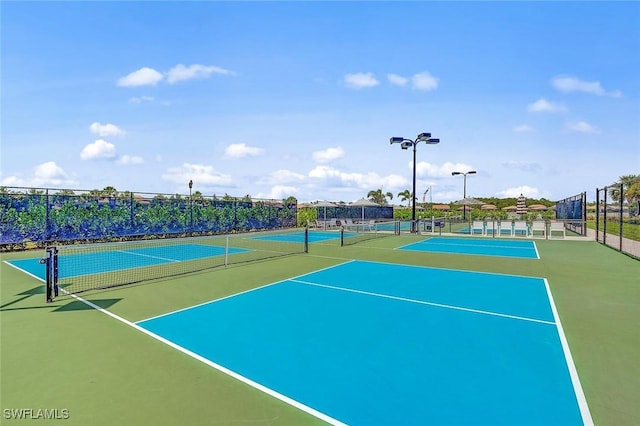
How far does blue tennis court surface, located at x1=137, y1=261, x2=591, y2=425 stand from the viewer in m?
3.02

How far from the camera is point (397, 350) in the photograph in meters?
4.16

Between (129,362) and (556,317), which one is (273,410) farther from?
(556,317)

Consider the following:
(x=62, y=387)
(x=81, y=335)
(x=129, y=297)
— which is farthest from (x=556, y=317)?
(x=129, y=297)

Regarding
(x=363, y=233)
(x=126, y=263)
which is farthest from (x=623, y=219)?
(x=126, y=263)

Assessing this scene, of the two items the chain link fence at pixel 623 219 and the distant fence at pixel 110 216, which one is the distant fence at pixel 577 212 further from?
the distant fence at pixel 110 216

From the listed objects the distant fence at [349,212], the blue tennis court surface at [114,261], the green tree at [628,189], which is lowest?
the blue tennis court surface at [114,261]

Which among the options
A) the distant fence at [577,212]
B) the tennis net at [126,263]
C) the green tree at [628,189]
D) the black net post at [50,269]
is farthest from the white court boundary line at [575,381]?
the distant fence at [577,212]

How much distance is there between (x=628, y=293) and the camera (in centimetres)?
705

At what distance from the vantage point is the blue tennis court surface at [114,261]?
9.70 metres

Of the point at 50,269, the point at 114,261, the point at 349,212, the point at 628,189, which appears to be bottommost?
the point at 114,261

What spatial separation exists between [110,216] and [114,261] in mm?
7395

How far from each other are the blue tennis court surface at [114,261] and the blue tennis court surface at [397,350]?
18.3 ft

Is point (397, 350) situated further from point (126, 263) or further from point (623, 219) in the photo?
point (623, 219)

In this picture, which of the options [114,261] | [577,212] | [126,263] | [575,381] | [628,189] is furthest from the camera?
[628,189]
